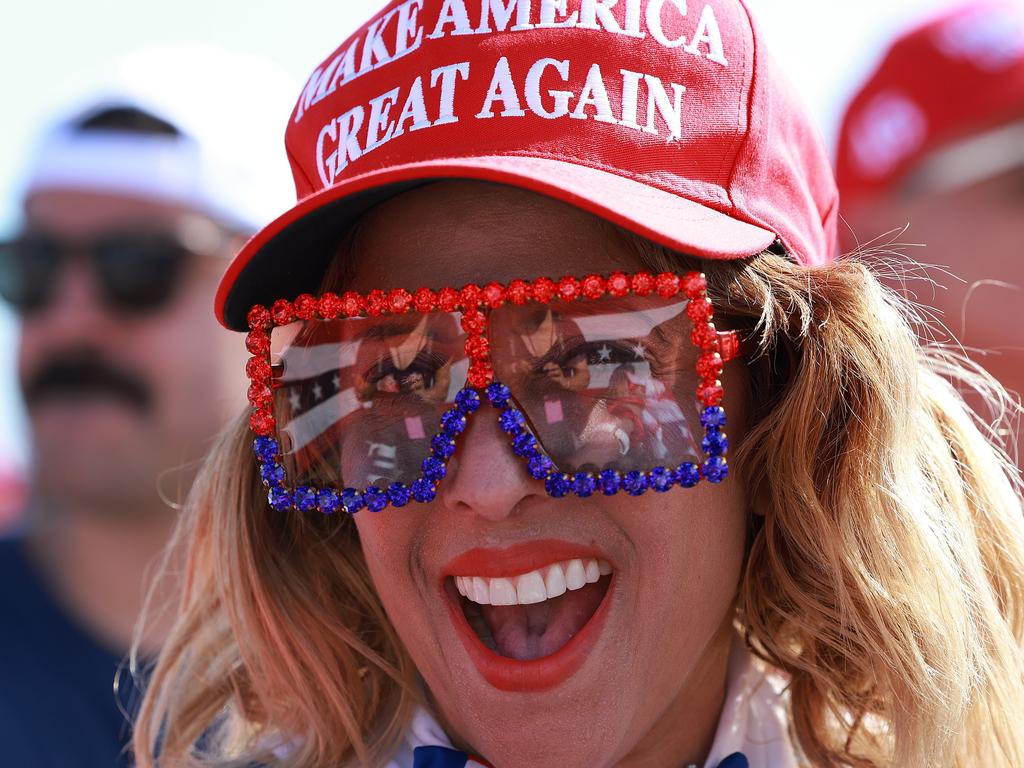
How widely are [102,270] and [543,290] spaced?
10.3 feet

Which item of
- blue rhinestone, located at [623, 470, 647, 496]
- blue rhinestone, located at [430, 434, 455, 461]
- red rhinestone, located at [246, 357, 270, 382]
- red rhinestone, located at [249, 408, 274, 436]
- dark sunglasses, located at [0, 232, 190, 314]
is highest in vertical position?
dark sunglasses, located at [0, 232, 190, 314]

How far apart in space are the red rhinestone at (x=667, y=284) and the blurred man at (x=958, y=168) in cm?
257

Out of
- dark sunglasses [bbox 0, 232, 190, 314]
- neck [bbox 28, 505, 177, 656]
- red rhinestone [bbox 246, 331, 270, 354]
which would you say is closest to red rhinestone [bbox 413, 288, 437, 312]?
red rhinestone [bbox 246, 331, 270, 354]

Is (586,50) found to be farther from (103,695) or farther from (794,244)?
(103,695)

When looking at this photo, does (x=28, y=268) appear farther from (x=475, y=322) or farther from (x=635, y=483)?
(x=635, y=483)

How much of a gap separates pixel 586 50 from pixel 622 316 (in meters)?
0.44

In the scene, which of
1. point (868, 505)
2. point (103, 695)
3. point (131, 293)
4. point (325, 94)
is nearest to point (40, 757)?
point (103, 695)

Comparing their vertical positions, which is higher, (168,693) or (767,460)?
(767,460)

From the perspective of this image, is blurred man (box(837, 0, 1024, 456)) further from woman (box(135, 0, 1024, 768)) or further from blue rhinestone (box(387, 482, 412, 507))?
blue rhinestone (box(387, 482, 412, 507))

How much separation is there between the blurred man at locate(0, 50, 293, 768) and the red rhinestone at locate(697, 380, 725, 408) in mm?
2838

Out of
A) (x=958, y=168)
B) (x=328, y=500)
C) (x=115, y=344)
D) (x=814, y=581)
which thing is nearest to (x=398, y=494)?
(x=328, y=500)

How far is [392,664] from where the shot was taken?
8.04 ft

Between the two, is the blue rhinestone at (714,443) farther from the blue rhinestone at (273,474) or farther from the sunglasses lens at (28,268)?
the sunglasses lens at (28,268)

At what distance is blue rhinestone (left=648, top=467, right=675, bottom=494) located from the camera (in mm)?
1891
